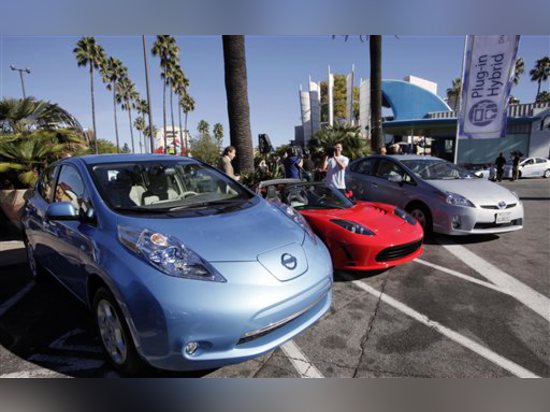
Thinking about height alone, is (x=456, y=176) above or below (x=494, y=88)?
below

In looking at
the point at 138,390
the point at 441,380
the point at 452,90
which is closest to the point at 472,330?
the point at 441,380

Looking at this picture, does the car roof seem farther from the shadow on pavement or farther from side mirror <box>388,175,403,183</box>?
side mirror <box>388,175,403,183</box>

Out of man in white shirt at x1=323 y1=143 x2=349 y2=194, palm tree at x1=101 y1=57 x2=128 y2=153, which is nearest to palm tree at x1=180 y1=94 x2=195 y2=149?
palm tree at x1=101 y1=57 x2=128 y2=153

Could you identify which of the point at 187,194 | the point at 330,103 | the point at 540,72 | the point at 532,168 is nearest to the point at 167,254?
the point at 187,194

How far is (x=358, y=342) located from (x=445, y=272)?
6.90 feet

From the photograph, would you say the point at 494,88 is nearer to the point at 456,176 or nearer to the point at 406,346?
the point at 456,176

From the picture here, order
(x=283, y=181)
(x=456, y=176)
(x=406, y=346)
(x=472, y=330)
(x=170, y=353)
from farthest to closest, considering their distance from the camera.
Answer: (x=456, y=176)
(x=283, y=181)
(x=472, y=330)
(x=406, y=346)
(x=170, y=353)

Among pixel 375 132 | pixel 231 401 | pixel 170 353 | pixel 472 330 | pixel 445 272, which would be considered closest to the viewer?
pixel 170 353

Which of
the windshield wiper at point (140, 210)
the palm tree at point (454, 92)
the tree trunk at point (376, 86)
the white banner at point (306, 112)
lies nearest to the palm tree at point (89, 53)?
the white banner at point (306, 112)

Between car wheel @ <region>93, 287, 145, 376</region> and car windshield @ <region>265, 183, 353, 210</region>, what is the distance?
2.53 m

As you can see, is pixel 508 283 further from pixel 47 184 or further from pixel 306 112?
pixel 306 112

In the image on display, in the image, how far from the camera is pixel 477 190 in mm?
5469

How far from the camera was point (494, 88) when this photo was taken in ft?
29.5

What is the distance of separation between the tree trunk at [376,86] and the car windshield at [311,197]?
732 centimetres
